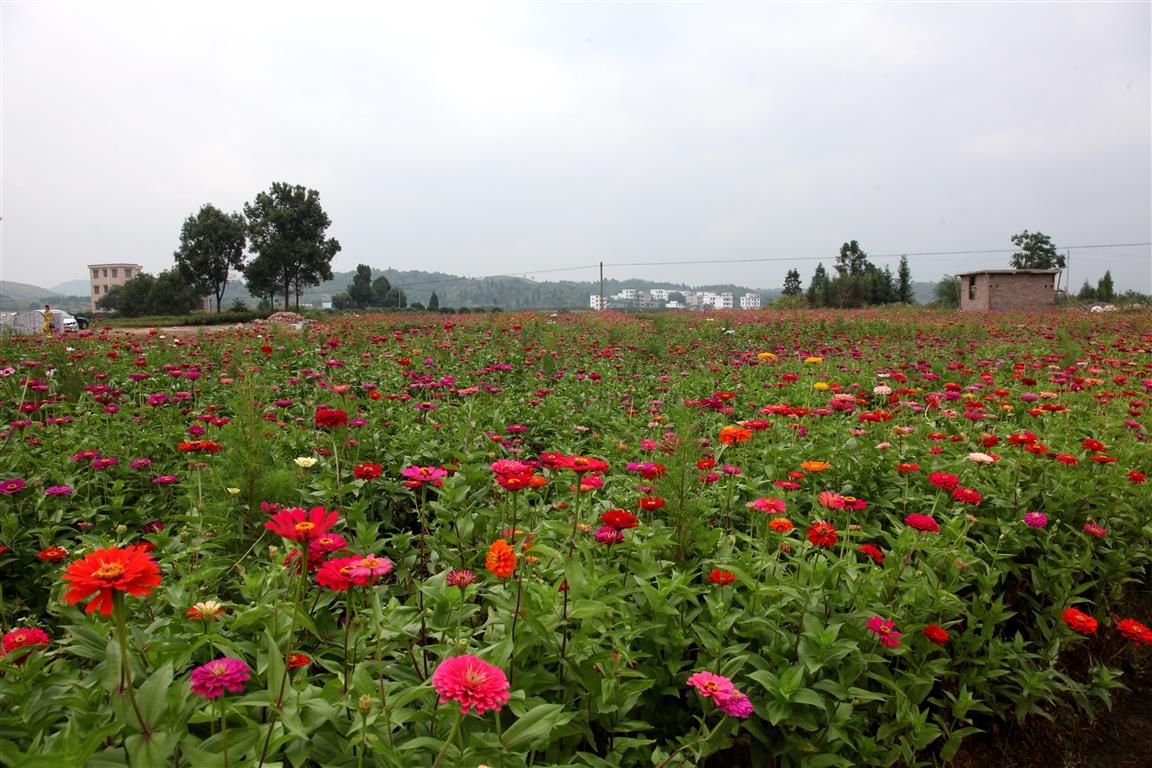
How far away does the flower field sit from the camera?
3.71 ft

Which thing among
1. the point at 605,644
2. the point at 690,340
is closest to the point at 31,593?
the point at 605,644

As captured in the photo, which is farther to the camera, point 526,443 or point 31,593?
point 526,443

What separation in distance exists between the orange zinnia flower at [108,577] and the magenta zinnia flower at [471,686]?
1.43 feet

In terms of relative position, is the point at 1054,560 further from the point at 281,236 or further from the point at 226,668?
the point at 281,236

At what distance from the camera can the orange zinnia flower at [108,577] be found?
861mm

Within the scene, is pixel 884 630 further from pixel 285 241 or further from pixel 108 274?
pixel 108 274

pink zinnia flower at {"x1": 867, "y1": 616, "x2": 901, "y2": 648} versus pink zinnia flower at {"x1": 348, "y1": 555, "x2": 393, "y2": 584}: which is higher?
pink zinnia flower at {"x1": 348, "y1": 555, "x2": 393, "y2": 584}

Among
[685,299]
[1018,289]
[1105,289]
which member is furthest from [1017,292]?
[685,299]

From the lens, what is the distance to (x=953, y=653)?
2184 mm

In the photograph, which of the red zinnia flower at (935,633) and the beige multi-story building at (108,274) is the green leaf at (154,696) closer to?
the red zinnia flower at (935,633)

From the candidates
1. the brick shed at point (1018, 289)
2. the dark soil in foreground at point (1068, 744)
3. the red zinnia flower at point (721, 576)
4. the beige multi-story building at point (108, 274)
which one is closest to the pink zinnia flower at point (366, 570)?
the red zinnia flower at point (721, 576)

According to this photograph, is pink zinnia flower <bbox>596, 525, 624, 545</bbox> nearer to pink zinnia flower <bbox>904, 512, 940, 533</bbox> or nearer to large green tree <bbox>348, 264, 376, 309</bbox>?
pink zinnia flower <bbox>904, 512, 940, 533</bbox>

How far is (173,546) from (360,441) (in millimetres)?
1146

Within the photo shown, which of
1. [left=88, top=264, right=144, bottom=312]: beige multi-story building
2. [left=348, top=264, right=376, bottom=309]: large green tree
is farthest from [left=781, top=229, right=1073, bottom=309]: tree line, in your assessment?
[left=88, top=264, right=144, bottom=312]: beige multi-story building
